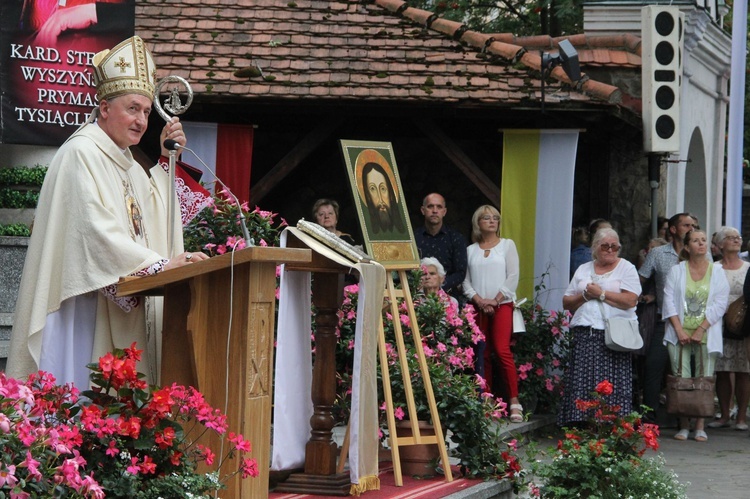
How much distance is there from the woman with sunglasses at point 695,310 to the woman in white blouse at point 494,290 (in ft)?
4.32

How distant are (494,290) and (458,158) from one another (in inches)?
85.9

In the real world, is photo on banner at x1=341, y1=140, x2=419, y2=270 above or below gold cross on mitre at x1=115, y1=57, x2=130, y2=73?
below

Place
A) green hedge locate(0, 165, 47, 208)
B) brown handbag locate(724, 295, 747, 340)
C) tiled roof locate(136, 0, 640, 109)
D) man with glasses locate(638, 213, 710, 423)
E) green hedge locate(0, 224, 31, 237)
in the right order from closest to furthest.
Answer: green hedge locate(0, 224, 31, 237) → green hedge locate(0, 165, 47, 208) → brown handbag locate(724, 295, 747, 340) → man with glasses locate(638, 213, 710, 423) → tiled roof locate(136, 0, 640, 109)

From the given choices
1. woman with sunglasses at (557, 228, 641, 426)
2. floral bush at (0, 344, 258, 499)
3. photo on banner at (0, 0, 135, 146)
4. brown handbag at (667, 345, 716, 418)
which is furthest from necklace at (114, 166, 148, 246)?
brown handbag at (667, 345, 716, 418)

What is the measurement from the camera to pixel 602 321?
389 inches

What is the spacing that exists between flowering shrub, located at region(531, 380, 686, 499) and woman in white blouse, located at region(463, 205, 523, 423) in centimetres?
337

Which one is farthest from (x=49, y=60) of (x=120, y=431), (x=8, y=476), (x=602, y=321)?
(x=8, y=476)

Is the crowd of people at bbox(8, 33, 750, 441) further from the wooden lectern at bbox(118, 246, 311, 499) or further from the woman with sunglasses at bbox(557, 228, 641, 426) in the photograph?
the wooden lectern at bbox(118, 246, 311, 499)

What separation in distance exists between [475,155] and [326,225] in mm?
4072

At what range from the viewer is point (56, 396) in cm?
422

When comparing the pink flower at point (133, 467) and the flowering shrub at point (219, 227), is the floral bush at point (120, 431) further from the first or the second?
the flowering shrub at point (219, 227)

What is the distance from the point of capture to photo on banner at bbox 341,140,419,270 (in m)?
6.79

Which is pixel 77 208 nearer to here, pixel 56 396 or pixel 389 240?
pixel 56 396

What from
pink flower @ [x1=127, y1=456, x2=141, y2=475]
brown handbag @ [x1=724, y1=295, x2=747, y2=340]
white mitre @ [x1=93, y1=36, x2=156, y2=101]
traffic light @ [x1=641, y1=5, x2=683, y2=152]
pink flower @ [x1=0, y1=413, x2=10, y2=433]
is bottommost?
pink flower @ [x1=127, y1=456, x2=141, y2=475]
